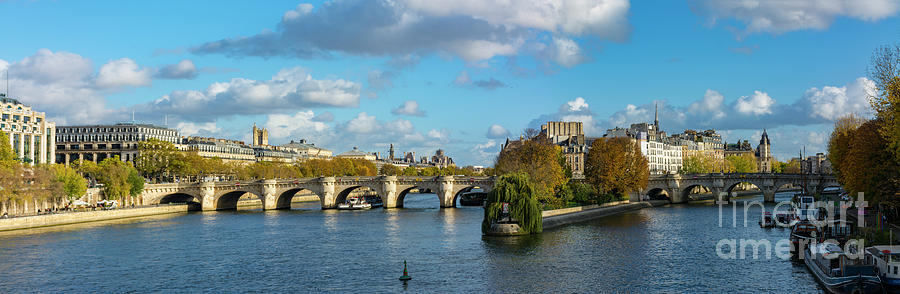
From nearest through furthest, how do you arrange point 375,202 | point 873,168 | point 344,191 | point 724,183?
1. point 873,168
2. point 724,183
3. point 375,202
4. point 344,191

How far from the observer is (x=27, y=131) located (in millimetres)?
122438

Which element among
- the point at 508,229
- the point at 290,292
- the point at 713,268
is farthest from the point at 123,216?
the point at 713,268

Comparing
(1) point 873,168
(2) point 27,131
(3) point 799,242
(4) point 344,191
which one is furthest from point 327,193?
(3) point 799,242

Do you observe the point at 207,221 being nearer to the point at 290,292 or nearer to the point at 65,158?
the point at 290,292

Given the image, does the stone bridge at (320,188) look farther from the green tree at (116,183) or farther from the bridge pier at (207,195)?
the green tree at (116,183)

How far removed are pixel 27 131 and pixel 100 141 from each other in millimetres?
51130

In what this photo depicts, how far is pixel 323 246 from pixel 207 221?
3462 centimetres

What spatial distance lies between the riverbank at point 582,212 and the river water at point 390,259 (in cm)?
170

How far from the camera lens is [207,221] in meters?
90.3

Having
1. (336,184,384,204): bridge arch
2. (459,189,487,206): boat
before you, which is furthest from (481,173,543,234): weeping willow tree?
(459,189,487,206): boat

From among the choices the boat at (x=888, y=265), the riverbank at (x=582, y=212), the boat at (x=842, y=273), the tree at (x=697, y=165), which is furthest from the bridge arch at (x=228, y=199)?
the tree at (x=697, y=165)

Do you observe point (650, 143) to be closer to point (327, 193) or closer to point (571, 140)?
point (571, 140)

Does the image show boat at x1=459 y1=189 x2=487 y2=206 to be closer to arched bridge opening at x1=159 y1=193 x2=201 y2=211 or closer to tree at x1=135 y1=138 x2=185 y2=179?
arched bridge opening at x1=159 y1=193 x2=201 y2=211

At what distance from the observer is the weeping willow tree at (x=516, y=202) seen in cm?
6228
